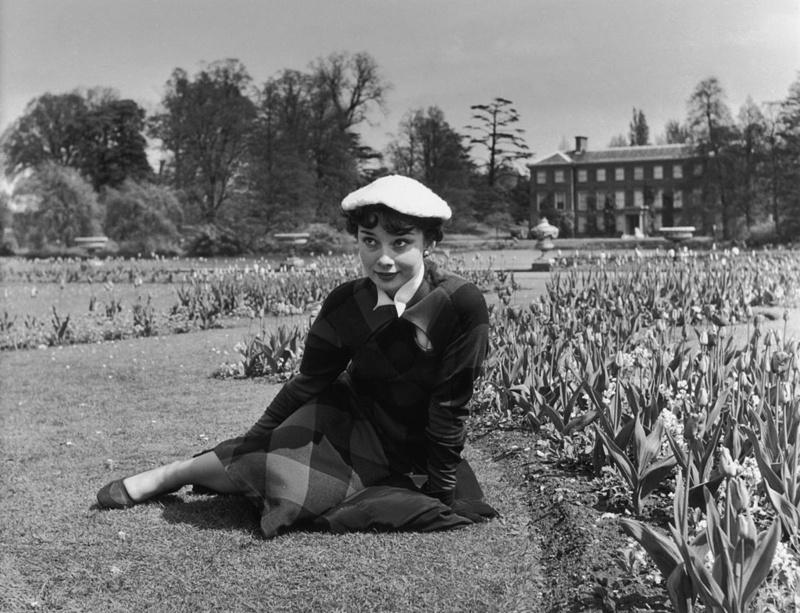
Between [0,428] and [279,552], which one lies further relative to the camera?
[0,428]

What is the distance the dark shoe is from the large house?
42.5 metres

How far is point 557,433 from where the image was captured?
323 cm

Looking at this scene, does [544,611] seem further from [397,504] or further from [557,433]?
[557,433]

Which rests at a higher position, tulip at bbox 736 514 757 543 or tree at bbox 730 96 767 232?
tree at bbox 730 96 767 232

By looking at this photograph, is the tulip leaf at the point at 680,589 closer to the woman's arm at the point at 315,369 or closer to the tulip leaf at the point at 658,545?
the tulip leaf at the point at 658,545

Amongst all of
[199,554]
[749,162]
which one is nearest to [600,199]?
[749,162]

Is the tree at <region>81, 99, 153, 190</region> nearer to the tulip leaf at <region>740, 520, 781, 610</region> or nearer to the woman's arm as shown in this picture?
the woman's arm

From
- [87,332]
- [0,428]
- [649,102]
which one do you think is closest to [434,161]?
[649,102]

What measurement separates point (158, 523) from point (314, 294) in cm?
632

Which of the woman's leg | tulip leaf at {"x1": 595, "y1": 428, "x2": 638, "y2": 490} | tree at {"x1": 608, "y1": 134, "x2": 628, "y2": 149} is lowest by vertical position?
the woman's leg

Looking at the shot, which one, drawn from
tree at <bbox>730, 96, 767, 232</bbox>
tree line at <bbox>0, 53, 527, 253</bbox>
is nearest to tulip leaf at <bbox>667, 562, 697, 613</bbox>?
tree line at <bbox>0, 53, 527, 253</bbox>

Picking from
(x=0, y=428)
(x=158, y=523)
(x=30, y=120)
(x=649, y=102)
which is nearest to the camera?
(x=158, y=523)

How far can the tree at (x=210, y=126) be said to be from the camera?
90.9 ft

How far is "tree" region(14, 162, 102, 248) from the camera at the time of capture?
987 inches
